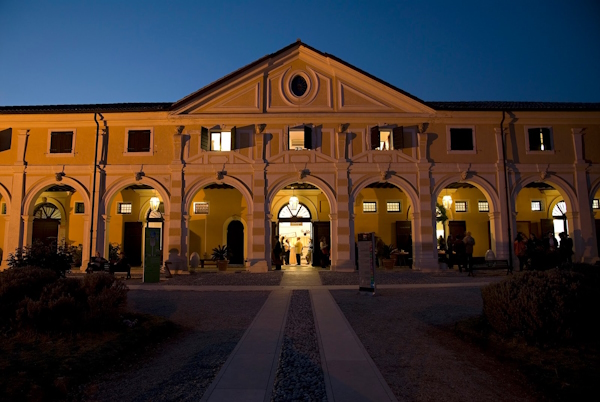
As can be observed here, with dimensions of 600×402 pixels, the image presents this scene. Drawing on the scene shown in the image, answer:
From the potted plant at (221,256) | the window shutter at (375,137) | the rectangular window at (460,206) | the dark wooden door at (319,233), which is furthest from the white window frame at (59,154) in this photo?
the rectangular window at (460,206)

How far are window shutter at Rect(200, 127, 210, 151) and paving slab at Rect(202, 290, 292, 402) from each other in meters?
13.1

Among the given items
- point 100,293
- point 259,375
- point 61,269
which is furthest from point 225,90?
point 259,375

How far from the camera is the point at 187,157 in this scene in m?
20.1

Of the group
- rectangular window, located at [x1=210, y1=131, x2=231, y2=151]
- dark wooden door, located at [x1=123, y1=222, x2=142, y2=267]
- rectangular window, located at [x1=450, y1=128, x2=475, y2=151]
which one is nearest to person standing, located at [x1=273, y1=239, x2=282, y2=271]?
rectangular window, located at [x1=210, y1=131, x2=231, y2=151]

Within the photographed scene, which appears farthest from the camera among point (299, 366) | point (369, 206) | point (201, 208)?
point (369, 206)

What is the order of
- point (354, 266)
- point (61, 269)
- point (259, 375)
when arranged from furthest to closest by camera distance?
point (354, 266) < point (61, 269) < point (259, 375)

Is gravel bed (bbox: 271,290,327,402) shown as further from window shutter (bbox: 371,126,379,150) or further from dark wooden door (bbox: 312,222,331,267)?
dark wooden door (bbox: 312,222,331,267)

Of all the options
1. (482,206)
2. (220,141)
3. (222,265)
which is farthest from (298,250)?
(482,206)

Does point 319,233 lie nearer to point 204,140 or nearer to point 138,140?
point 204,140

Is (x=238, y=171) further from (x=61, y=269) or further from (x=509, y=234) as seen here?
(x=509, y=234)

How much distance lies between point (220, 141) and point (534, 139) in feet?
51.3

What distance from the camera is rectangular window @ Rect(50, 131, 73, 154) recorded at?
20469 mm

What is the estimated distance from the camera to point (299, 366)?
5.50 m

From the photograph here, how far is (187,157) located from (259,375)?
16.4 meters
